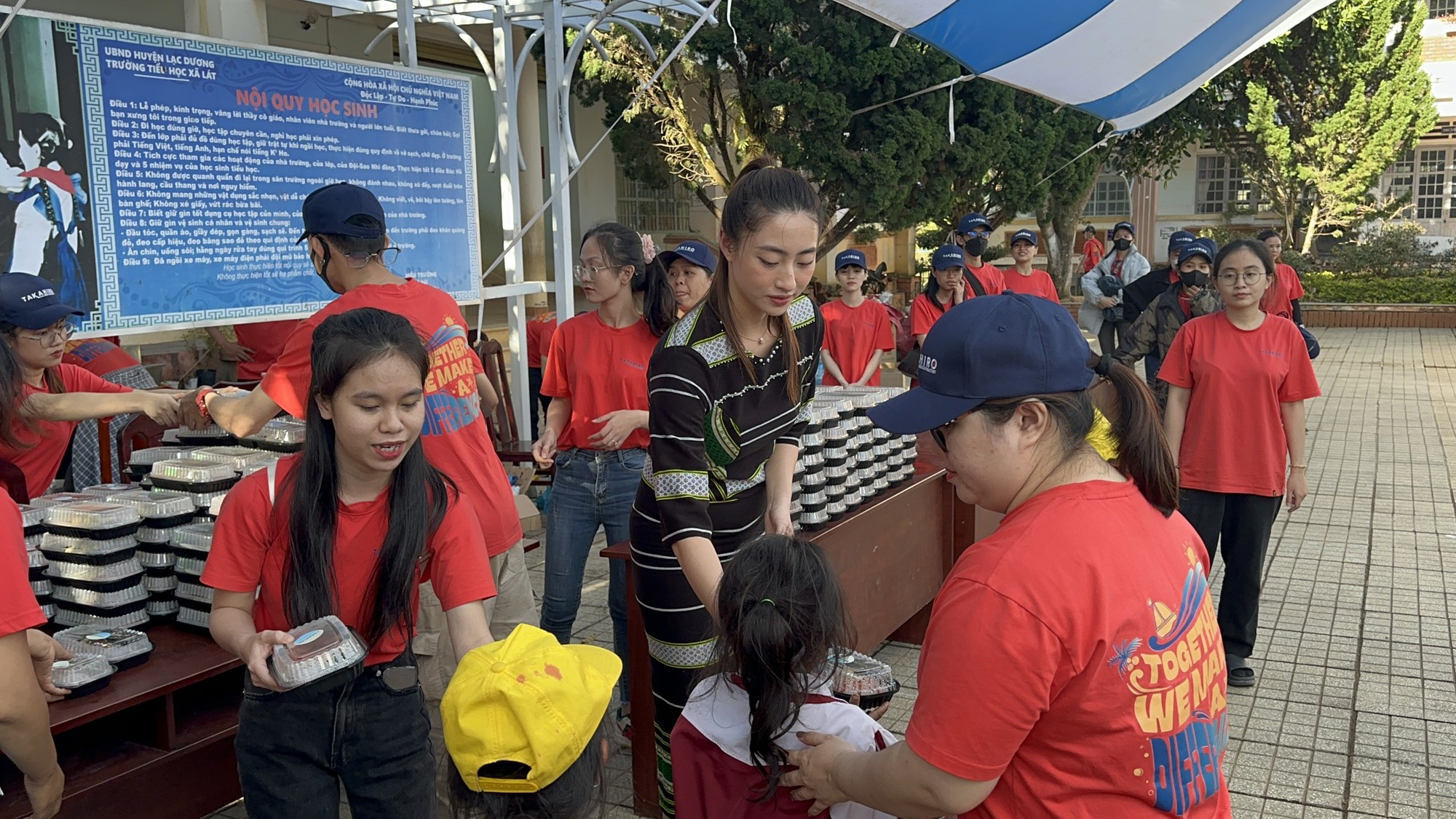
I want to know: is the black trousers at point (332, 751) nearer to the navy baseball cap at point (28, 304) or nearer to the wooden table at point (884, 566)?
the wooden table at point (884, 566)

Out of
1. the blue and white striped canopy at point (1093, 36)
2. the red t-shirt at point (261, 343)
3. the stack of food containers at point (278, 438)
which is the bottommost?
the stack of food containers at point (278, 438)

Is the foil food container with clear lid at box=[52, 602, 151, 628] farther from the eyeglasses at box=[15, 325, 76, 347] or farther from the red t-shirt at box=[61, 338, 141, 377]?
the red t-shirt at box=[61, 338, 141, 377]

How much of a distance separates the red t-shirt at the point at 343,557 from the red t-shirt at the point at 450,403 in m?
0.66

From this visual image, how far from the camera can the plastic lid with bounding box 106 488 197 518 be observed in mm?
2896

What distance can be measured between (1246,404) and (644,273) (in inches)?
95.4

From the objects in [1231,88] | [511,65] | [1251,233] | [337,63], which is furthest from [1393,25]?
[337,63]

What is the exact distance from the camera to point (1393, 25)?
2139 cm

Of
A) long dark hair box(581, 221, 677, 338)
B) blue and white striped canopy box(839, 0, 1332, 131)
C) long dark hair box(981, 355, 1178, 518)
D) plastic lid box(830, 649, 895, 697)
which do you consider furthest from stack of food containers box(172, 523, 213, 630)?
blue and white striped canopy box(839, 0, 1332, 131)

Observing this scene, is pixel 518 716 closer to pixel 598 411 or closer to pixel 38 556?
pixel 38 556

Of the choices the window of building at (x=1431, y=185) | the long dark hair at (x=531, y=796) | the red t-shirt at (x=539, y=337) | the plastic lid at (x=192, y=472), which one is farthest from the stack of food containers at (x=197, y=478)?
the window of building at (x=1431, y=185)

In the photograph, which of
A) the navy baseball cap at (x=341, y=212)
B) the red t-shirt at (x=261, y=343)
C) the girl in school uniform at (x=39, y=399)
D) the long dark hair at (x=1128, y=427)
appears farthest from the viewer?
the red t-shirt at (x=261, y=343)

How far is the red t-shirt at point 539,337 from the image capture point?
7.34 m

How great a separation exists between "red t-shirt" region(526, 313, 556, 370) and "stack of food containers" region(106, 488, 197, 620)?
4.30 metres

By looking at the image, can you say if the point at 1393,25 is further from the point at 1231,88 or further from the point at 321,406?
the point at 321,406
